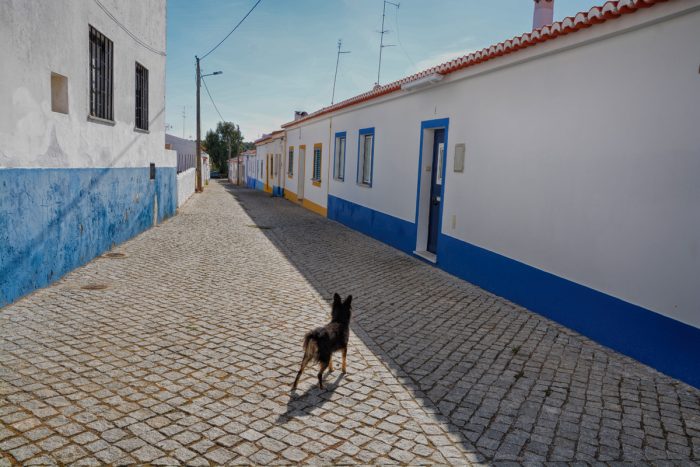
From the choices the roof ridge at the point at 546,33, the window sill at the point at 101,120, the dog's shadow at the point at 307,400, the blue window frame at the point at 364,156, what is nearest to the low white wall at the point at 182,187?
the blue window frame at the point at 364,156

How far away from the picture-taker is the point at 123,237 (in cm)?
1009

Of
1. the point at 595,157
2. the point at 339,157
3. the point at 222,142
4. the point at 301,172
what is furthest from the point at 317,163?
the point at 222,142

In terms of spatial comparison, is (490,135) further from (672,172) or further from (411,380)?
(411,380)

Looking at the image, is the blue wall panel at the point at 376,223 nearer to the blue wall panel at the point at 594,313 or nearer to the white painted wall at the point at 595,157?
the white painted wall at the point at 595,157

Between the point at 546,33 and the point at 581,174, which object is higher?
the point at 546,33

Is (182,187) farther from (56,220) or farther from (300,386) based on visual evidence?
(300,386)

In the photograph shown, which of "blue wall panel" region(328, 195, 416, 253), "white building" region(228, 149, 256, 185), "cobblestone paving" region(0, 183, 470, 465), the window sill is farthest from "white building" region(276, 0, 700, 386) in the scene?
"white building" region(228, 149, 256, 185)

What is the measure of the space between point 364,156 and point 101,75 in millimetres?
7156

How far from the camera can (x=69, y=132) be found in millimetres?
7070

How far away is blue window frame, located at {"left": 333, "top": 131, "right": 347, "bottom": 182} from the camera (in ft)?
52.3

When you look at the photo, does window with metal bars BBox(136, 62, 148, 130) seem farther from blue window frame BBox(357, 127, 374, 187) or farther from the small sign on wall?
the small sign on wall

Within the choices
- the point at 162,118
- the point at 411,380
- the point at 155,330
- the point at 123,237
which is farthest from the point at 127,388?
the point at 162,118

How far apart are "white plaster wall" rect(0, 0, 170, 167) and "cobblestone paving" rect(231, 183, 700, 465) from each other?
4136 mm

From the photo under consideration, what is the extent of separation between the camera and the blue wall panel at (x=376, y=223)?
10641mm
